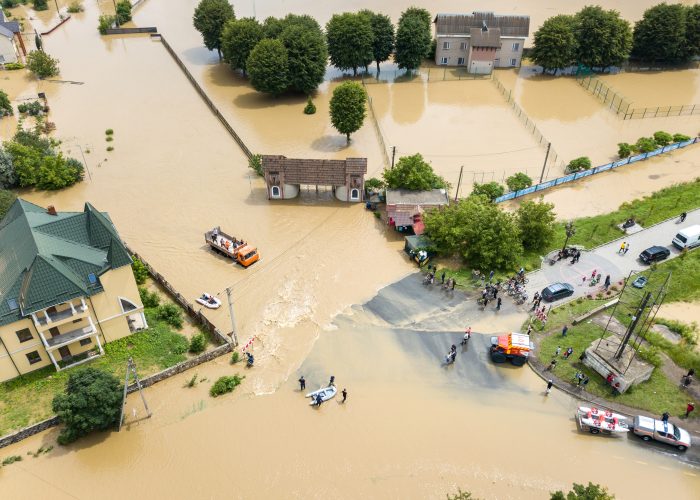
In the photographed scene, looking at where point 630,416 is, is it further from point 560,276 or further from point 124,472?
point 124,472

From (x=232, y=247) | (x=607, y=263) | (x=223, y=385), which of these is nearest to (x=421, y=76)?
(x=607, y=263)

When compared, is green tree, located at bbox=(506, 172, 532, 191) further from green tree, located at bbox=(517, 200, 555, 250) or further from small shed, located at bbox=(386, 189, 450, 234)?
small shed, located at bbox=(386, 189, 450, 234)

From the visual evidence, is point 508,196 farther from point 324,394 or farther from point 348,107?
point 324,394

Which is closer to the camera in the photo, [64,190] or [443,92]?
[64,190]

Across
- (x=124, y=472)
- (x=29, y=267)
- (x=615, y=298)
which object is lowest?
(x=124, y=472)

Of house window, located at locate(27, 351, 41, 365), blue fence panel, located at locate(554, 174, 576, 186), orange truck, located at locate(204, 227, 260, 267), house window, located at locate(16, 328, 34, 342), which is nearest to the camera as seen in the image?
house window, located at locate(16, 328, 34, 342)

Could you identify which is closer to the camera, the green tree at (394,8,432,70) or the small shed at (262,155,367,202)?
the small shed at (262,155,367,202)

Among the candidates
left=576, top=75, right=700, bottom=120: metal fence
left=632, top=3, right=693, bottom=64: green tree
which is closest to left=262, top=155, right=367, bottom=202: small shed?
left=576, top=75, right=700, bottom=120: metal fence

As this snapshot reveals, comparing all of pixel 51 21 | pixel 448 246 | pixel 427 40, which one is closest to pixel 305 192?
pixel 448 246
